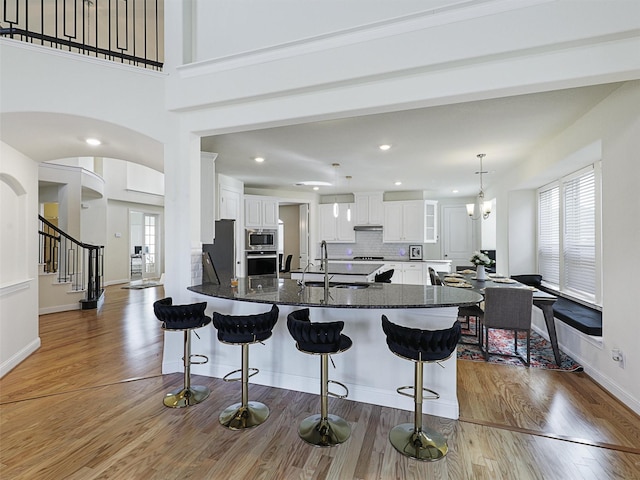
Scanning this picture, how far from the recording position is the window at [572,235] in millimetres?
3676

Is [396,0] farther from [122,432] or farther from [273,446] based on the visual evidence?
[122,432]

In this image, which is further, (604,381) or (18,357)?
(18,357)

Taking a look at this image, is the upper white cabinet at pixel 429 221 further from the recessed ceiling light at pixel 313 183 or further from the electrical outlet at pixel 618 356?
the electrical outlet at pixel 618 356

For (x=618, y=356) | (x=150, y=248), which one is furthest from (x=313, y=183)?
(x=150, y=248)

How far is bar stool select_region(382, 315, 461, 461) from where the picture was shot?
196cm

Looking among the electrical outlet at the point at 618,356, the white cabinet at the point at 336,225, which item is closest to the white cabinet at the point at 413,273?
the white cabinet at the point at 336,225

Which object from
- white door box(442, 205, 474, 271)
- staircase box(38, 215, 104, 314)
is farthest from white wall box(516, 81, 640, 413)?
staircase box(38, 215, 104, 314)

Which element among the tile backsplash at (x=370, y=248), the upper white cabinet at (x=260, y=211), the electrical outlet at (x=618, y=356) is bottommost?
the electrical outlet at (x=618, y=356)

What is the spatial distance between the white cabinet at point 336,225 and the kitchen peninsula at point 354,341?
16.0 feet

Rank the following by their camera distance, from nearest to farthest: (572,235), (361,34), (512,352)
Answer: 1. (361,34)
2. (512,352)
3. (572,235)

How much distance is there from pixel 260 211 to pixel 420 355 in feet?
17.3

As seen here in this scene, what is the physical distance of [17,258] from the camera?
3.47 m

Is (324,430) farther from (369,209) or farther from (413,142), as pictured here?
(369,209)

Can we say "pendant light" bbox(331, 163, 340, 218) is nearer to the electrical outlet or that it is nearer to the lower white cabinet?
the lower white cabinet
